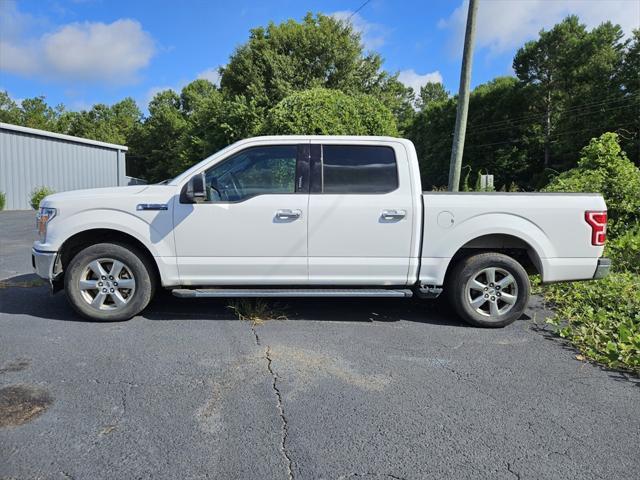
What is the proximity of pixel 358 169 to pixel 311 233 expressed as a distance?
0.85 m

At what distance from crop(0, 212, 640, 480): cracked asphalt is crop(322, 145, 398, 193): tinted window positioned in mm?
1470

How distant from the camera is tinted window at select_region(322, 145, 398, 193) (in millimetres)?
4906

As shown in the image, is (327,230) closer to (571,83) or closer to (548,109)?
(571,83)

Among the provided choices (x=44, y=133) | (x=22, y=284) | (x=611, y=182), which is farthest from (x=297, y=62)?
(x=22, y=284)

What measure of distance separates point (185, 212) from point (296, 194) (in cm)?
114

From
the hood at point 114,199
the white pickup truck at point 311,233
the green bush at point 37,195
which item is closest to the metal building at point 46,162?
the green bush at point 37,195

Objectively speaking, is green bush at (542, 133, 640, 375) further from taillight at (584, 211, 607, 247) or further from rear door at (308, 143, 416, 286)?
rear door at (308, 143, 416, 286)

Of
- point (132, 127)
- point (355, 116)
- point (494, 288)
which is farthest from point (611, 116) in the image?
point (132, 127)

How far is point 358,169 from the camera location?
4953 millimetres

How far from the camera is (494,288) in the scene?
497 centimetres

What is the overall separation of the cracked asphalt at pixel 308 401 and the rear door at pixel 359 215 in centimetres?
63

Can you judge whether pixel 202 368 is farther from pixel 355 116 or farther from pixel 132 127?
pixel 132 127

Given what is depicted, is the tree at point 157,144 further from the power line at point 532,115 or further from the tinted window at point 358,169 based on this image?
the tinted window at point 358,169

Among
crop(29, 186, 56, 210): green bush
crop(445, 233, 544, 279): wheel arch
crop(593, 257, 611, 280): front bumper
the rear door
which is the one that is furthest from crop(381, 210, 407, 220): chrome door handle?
crop(29, 186, 56, 210): green bush
